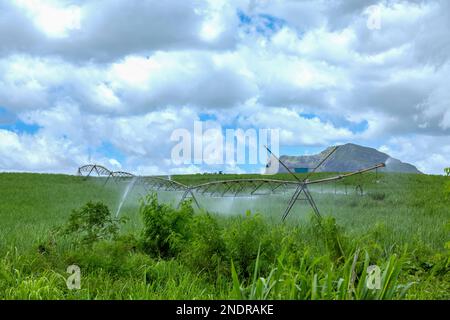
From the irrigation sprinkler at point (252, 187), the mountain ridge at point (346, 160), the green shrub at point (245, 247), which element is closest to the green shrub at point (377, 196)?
the mountain ridge at point (346, 160)

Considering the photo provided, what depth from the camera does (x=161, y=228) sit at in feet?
25.9

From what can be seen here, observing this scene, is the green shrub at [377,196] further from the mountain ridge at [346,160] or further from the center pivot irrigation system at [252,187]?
the center pivot irrigation system at [252,187]

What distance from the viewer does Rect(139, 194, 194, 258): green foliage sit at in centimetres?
788

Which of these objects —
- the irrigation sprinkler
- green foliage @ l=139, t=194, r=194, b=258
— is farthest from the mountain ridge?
green foliage @ l=139, t=194, r=194, b=258

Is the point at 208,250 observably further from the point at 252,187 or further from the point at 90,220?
the point at 252,187

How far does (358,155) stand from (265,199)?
2.35 metres

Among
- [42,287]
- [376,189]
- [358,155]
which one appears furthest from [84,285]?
[376,189]

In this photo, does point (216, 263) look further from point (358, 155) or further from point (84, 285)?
point (358, 155)

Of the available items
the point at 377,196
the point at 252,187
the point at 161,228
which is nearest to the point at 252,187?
the point at 252,187

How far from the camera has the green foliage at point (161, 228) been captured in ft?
25.8

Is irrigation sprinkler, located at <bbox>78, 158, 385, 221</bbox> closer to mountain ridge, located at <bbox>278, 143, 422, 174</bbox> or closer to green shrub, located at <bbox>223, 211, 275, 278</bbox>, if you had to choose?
mountain ridge, located at <bbox>278, 143, 422, 174</bbox>

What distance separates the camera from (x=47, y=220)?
12078 millimetres

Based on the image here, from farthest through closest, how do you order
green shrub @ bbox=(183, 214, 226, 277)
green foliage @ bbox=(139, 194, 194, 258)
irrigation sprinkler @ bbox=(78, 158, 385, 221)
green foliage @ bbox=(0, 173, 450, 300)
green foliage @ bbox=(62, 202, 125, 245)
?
irrigation sprinkler @ bbox=(78, 158, 385, 221) < green foliage @ bbox=(139, 194, 194, 258) < green foliage @ bbox=(62, 202, 125, 245) < green shrub @ bbox=(183, 214, 226, 277) < green foliage @ bbox=(0, 173, 450, 300)
